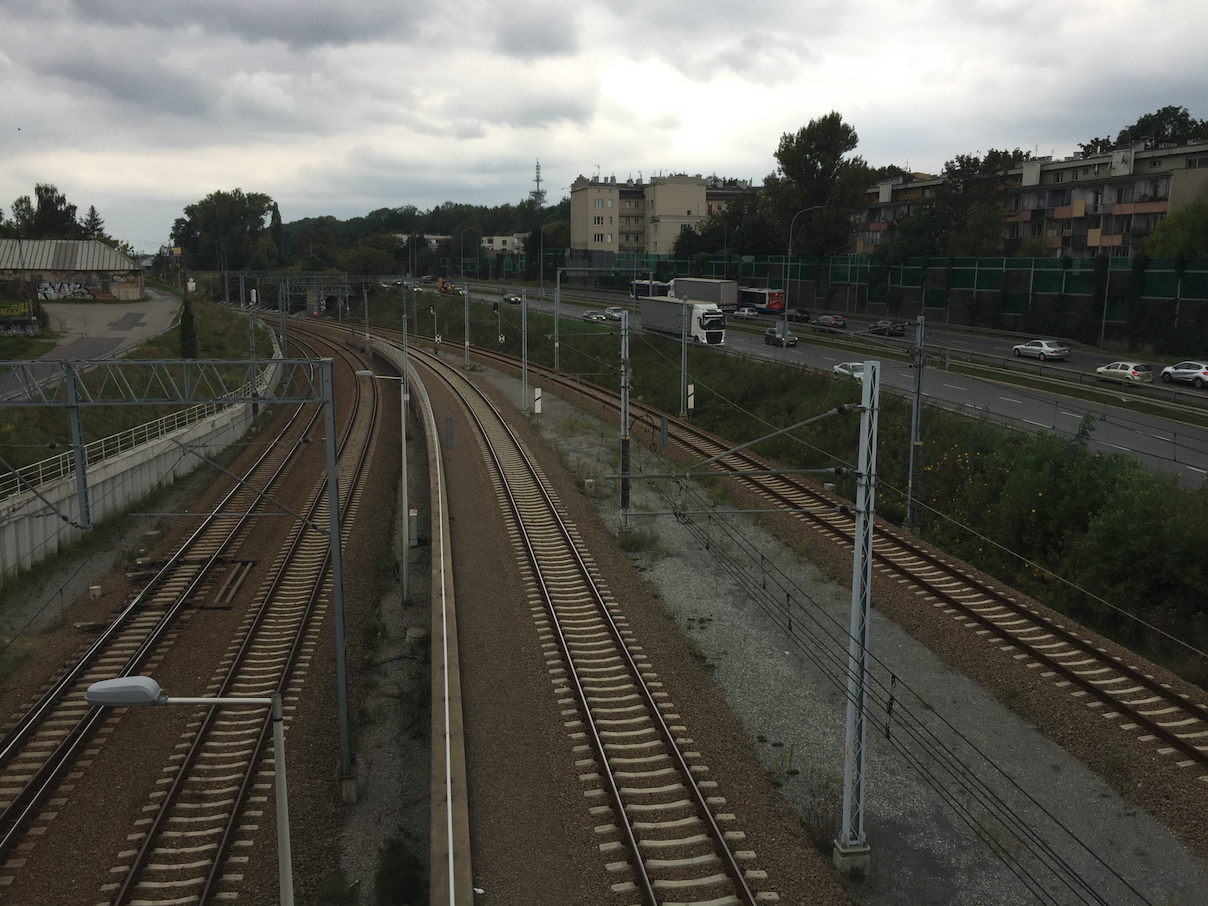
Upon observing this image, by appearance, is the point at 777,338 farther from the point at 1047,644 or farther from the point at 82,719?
the point at 82,719

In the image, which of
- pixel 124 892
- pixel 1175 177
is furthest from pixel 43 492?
pixel 1175 177

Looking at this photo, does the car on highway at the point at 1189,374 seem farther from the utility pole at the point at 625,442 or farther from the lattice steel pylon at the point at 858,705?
the lattice steel pylon at the point at 858,705

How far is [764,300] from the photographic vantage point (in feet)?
244

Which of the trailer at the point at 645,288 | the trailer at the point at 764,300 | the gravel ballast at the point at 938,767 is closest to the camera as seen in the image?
the gravel ballast at the point at 938,767

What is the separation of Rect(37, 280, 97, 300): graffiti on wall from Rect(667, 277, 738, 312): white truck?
4903 cm

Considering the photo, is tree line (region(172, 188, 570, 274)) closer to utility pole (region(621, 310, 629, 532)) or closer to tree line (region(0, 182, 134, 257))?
tree line (region(0, 182, 134, 257))

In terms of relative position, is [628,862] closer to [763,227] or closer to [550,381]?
[550,381]

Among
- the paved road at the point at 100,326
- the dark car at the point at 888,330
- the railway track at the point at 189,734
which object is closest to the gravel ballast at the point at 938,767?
the railway track at the point at 189,734

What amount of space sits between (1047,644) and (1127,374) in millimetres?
27568

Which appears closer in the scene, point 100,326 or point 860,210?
point 100,326

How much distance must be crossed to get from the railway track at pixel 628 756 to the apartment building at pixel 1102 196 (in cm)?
6238

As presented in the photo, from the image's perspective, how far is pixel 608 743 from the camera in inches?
560

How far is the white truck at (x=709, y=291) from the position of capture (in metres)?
63.1

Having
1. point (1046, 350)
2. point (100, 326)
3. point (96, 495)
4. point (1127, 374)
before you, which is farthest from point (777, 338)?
point (100, 326)
